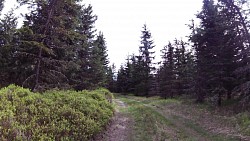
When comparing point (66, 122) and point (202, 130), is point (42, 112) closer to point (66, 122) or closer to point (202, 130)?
point (66, 122)

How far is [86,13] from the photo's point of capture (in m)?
30.7

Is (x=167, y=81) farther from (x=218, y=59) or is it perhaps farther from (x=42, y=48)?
(x=42, y=48)

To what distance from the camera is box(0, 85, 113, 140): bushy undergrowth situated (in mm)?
7625

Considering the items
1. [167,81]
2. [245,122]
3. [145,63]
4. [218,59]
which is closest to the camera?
[245,122]

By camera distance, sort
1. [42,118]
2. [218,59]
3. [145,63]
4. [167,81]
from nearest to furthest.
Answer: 1. [42,118]
2. [218,59]
3. [167,81]
4. [145,63]

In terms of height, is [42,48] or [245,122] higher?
[42,48]

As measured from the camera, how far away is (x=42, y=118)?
9.08 metres

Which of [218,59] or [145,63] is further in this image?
[145,63]

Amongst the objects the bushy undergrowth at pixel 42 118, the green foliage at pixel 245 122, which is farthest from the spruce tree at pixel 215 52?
the bushy undergrowth at pixel 42 118

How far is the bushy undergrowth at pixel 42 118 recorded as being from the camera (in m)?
7.62

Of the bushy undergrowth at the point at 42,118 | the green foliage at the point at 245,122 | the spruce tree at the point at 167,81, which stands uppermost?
the spruce tree at the point at 167,81

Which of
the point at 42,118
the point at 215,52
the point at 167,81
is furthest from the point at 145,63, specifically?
the point at 42,118

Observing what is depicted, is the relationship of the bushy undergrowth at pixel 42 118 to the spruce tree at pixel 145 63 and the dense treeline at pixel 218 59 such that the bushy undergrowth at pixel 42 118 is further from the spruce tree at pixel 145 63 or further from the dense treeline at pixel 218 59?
the spruce tree at pixel 145 63

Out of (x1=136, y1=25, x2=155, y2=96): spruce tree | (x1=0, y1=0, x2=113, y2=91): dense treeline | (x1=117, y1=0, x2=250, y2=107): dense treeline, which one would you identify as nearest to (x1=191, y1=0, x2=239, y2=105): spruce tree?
(x1=117, y1=0, x2=250, y2=107): dense treeline
